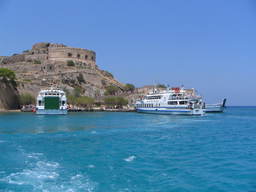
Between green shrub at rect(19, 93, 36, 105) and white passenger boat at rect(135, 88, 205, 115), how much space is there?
26.1m

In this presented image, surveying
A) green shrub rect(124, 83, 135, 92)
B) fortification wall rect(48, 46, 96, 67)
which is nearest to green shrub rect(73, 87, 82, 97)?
fortification wall rect(48, 46, 96, 67)

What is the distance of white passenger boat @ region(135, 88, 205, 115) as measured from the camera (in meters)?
60.0

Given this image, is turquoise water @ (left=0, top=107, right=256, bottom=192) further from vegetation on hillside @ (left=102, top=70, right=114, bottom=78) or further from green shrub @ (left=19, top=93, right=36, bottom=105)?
vegetation on hillside @ (left=102, top=70, right=114, bottom=78)

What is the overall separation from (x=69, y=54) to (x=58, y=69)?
904 centimetres

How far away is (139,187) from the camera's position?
36.2 feet

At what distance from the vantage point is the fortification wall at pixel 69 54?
309ft

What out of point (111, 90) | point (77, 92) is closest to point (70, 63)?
point (77, 92)

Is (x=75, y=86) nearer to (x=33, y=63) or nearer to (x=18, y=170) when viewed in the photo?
(x=33, y=63)

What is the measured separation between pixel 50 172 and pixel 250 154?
10691 mm

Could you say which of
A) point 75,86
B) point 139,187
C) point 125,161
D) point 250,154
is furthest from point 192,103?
point 139,187

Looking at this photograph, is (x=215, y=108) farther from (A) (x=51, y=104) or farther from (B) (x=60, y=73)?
(A) (x=51, y=104)

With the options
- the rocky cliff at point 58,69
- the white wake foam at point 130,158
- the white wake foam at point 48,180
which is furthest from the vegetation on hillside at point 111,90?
the white wake foam at point 48,180

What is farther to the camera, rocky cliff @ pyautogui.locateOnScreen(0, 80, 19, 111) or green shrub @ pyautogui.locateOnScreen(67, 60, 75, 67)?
green shrub @ pyautogui.locateOnScreen(67, 60, 75, 67)

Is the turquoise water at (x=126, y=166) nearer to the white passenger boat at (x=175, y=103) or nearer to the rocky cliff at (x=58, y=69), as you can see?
the white passenger boat at (x=175, y=103)
